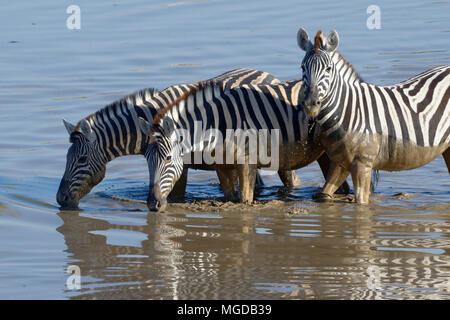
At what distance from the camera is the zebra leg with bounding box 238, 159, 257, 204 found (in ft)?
37.2

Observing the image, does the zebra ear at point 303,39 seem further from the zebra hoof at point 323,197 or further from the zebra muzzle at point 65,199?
the zebra muzzle at point 65,199

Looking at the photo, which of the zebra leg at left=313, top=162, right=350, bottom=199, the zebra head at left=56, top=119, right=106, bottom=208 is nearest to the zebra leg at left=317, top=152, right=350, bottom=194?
the zebra leg at left=313, top=162, right=350, bottom=199

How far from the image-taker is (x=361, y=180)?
433 inches

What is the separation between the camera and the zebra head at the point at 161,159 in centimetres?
1074

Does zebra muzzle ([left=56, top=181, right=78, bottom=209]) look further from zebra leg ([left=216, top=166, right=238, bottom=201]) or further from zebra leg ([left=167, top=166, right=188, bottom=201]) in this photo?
zebra leg ([left=216, top=166, right=238, bottom=201])

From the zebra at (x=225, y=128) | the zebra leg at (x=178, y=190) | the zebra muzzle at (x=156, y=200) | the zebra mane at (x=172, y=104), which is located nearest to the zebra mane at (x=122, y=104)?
the zebra mane at (x=172, y=104)

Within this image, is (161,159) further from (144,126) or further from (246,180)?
(246,180)

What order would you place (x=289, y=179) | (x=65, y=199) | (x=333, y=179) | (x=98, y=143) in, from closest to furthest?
1. (x=333, y=179)
2. (x=65, y=199)
3. (x=98, y=143)
4. (x=289, y=179)

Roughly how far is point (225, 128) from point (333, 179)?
150 centimetres

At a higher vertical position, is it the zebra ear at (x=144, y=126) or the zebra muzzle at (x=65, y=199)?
the zebra ear at (x=144, y=126)

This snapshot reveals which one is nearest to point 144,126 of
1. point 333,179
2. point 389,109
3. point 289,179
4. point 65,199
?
point 65,199

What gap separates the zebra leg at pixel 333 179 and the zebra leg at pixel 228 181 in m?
1.09

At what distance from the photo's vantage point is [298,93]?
461 inches

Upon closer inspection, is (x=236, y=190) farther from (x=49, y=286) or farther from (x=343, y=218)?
(x=49, y=286)
